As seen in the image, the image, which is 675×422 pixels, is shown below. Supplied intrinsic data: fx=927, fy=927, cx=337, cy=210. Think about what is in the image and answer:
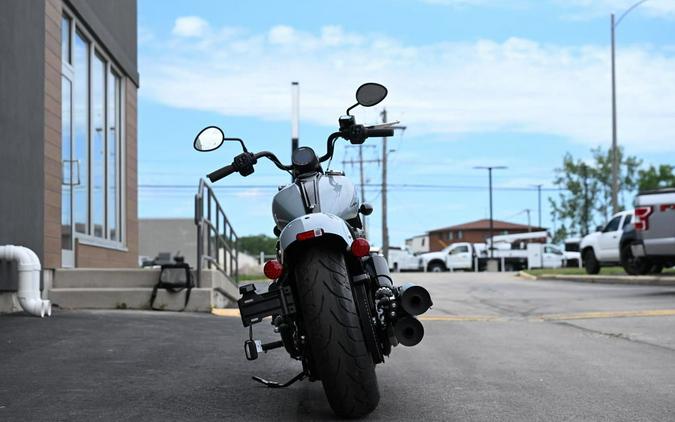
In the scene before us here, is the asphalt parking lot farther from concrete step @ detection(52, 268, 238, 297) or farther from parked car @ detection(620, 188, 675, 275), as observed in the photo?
parked car @ detection(620, 188, 675, 275)

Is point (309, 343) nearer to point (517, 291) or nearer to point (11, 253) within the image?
point (11, 253)

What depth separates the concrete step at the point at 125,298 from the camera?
11.1 metres

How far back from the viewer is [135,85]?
56.2ft

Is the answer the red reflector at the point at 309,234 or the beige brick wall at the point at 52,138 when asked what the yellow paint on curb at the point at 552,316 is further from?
the red reflector at the point at 309,234

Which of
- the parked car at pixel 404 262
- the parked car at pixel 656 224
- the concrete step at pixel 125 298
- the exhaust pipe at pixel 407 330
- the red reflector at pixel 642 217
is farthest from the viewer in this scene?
the parked car at pixel 404 262

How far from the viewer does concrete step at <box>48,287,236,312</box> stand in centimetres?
1114

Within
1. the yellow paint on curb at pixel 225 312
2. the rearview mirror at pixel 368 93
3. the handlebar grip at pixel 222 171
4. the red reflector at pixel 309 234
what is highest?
the rearview mirror at pixel 368 93

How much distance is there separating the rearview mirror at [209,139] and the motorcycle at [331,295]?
461 mm

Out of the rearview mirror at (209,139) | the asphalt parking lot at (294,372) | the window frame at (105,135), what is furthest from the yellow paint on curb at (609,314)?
the rearview mirror at (209,139)

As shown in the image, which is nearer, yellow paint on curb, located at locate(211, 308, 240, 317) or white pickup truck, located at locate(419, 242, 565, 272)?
yellow paint on curb, located at locate(211, 308, 240, 317)

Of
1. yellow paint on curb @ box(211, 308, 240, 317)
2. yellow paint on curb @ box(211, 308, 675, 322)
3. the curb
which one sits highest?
yellow paint on curb @ box(211, 308, 240, 317)

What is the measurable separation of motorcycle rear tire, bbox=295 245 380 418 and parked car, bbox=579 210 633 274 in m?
22.2

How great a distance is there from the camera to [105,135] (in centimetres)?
1502

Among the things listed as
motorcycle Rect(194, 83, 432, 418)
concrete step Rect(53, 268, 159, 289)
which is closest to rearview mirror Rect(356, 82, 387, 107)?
motorcycle Rect(194, 83, 432, 418)
